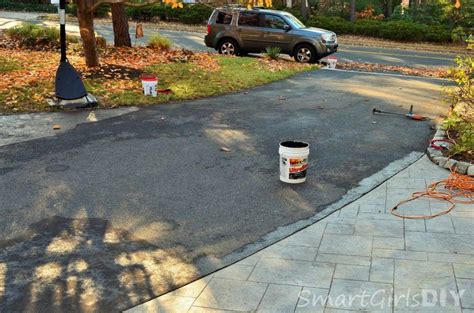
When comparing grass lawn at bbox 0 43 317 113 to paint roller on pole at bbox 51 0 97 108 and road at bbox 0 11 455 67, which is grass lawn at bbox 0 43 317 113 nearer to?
paint roller on pole at bbox 51 0 97 108

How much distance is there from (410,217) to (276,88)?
28.1 feet

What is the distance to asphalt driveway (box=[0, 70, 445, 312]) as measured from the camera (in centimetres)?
450

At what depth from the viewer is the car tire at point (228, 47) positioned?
64.4 feet

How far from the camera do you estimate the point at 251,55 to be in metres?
20.3

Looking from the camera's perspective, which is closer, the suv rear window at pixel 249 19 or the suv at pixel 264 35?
the suv at pixel 264 35

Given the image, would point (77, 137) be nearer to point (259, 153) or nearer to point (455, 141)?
point (259, 153)

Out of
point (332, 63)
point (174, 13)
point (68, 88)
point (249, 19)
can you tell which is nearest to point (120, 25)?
point (249, 19)

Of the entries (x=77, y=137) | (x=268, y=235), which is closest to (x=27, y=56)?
(x=77, y=137)

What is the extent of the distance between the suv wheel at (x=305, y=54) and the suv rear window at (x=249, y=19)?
1.83 m

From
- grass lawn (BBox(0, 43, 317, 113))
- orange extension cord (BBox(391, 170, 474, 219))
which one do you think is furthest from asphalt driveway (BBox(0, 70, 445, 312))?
grass lawn (BBox(0, 43, 317, 113))

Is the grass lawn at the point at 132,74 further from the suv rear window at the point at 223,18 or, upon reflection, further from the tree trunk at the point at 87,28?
the suv rear window at the point at 223,18

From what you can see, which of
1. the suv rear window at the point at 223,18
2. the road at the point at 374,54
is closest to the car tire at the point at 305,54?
the road at the point at 374,54

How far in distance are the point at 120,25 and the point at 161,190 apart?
506 inches

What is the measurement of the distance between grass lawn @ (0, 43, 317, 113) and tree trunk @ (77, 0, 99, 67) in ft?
1.12
